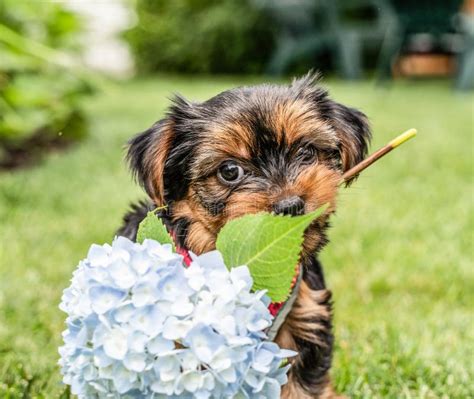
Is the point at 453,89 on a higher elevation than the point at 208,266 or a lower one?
lower

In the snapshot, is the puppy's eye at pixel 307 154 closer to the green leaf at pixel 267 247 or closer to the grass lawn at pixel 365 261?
the green leaf at pixel 267 247

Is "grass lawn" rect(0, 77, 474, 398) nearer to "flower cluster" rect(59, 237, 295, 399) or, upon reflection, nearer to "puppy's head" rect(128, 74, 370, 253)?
"puppy's head" rect(128, 74, 370, 253)

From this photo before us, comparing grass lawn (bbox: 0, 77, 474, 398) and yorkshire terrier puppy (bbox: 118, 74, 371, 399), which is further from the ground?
yorkshire terrier puppy (bbox: 118, 74, 371, 399)

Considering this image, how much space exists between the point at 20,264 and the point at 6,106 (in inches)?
123

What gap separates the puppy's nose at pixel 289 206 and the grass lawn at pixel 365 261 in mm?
1186

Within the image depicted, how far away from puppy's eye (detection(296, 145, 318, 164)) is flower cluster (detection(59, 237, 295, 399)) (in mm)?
856

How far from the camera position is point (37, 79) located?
28.2ft

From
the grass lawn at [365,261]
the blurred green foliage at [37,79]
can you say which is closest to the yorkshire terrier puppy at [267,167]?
the grass lawn at [365,261]

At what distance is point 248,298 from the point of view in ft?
Result: 6.05

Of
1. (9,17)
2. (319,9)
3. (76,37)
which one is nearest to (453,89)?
(319,9)

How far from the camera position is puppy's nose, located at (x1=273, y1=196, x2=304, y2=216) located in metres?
2.32

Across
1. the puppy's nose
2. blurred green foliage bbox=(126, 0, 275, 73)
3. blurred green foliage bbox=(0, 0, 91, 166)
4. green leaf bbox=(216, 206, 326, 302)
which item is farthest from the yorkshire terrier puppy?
blurred green foliage bbox=(126, 0, 275, 73)

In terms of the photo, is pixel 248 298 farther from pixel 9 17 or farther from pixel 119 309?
pixel 9 17

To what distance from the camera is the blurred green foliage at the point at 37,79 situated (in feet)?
24.5
